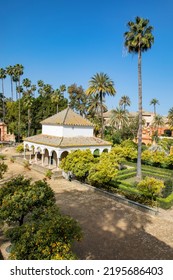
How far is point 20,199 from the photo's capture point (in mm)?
10344

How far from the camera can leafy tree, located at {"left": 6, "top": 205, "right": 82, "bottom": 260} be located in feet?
25.0

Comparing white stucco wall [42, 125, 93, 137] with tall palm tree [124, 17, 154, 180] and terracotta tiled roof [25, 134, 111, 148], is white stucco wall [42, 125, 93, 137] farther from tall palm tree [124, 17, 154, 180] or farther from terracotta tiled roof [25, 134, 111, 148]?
tall palm tree [124, 17, 154, 180]

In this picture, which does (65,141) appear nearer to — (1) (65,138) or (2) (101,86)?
(1) (65,138)

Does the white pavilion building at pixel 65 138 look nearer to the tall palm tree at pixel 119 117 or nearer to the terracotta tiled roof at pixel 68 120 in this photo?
the terracotta tiled roof at pixel 68 120

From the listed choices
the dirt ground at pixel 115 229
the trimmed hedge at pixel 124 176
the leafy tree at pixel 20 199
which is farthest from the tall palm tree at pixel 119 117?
the leafy tree at pixel 20 199

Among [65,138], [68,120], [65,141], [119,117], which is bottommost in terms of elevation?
[65,141]

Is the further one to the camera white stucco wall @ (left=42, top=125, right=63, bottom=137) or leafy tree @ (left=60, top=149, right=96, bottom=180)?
white stucco wall @ (left=42, top=125, right=63, bottom=137)

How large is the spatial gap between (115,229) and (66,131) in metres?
19.2

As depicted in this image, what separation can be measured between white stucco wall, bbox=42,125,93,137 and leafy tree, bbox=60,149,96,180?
7.20 metres

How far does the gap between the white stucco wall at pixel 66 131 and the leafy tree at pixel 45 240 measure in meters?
23.2

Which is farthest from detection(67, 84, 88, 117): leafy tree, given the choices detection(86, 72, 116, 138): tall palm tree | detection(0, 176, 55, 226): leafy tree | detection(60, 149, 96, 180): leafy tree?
detection(0, 176, 55, 226): leafy tree

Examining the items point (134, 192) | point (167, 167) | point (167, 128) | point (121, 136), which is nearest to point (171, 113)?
point (167, 128)

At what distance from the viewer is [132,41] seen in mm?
25641

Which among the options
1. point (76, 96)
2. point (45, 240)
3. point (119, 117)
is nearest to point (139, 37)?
point (45, 240)
